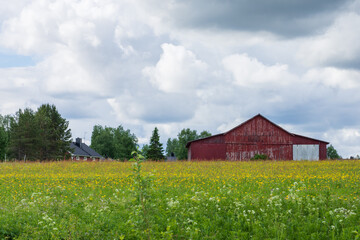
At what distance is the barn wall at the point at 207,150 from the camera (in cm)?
4588

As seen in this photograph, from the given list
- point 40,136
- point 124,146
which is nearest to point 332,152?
point 124,146

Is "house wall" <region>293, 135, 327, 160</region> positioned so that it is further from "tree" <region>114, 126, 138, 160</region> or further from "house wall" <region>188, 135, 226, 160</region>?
"tree" <region>114, 126, 138, 160</region>

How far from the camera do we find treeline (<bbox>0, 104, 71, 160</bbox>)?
72.6 meters

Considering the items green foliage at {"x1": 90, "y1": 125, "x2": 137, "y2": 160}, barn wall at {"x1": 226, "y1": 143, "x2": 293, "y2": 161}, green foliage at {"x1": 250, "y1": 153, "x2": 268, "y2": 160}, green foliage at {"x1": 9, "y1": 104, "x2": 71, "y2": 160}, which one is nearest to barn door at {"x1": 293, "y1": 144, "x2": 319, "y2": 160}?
barn wall at {"x1": 226, "y1": 143, "x2": 293, "y2": 161}

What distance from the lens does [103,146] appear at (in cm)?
11162

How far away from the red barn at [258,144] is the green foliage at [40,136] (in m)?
38.3

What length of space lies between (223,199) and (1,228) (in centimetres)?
519

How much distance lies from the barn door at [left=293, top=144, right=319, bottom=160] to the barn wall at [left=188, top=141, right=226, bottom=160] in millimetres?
8774

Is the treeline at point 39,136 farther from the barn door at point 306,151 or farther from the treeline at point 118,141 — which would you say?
the barn door at point 306,151

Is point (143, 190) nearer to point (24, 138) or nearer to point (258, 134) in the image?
point (258, 134)

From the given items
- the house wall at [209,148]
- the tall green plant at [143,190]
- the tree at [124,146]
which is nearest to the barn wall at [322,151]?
the house wall at [209,148]

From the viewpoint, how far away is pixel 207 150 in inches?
1820

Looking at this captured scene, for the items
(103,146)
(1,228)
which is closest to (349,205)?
(1,228)

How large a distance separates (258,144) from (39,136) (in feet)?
152
